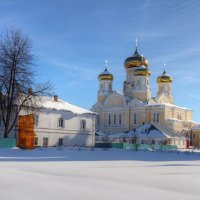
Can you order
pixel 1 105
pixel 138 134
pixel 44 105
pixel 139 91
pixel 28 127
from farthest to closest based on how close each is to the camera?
1. pixel 139 91
2. pixel 138 134
3. pixel 44 105
4. pixel 1 105
5. pixel 28 127

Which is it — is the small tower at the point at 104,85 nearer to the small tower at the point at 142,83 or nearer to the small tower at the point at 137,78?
the small tower at the point at 137,78

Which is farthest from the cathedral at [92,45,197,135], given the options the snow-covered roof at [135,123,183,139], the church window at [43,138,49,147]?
the church window at [43,138,49,147]

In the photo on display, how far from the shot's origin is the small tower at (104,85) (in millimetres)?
71438

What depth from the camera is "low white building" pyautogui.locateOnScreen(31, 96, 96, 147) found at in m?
40.8

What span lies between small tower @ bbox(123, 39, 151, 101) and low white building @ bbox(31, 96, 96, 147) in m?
23.5

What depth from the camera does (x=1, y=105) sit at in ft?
105

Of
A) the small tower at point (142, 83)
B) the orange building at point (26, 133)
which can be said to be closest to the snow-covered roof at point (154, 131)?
the small tower at point (142, 83)

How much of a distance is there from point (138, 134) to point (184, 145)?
815 centimetres

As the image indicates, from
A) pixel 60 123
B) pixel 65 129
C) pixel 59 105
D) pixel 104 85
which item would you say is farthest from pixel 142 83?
pixel 60 123

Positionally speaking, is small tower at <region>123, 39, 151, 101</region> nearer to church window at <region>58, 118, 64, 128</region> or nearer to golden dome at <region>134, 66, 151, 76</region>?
golden dome at <region>134, 66, 151, 76</region>

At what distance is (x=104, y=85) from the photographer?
237 feet

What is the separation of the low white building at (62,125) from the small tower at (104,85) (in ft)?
86.7
